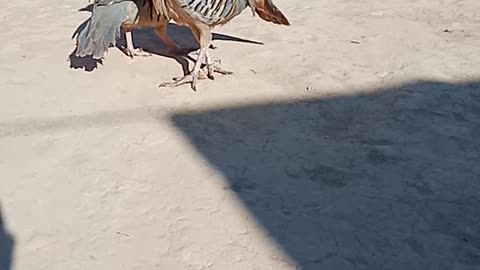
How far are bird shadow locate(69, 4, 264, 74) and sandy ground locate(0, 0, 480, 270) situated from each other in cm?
3

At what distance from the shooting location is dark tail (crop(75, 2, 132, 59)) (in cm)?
358

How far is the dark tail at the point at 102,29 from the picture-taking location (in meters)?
3.58

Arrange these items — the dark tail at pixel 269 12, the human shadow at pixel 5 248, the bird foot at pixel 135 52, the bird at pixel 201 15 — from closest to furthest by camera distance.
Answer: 1. the human shadow at pixel 5 248
2. the bird at pixel 201 15
3. the dark tail at pixel 269 12
4. the bird foot at pixel 135 52

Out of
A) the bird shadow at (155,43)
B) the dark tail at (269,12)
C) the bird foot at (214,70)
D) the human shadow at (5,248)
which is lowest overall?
the bird shadow at (155,43)

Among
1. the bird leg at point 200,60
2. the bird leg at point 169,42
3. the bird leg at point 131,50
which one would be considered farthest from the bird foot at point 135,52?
the bird leg at point 200,60

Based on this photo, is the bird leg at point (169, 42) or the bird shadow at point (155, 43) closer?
the bird shadow at point (155, 43)

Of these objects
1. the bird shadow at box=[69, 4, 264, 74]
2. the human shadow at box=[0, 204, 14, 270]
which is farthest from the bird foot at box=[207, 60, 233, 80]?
the human shadow at box=[0, 204, 14, 270]

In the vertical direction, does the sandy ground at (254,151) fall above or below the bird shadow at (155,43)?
above

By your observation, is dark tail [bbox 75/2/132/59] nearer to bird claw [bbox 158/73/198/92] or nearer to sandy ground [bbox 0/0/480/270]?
sandy ground [bbox 0/0/480/270]

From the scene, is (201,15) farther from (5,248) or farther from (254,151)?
(5,248)

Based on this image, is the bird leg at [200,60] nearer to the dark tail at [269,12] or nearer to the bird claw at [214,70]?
the bird claw at [214,70]

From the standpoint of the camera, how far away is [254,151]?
118 inches

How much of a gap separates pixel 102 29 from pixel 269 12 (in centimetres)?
89

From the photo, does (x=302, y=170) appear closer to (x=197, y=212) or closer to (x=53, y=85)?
(x=197, y=212)
